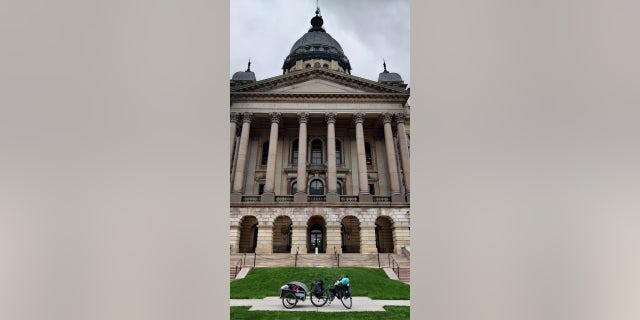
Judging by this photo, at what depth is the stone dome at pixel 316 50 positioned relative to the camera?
43.7 m

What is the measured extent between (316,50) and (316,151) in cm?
1759

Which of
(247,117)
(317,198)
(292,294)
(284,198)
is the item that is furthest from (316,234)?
(292,294)

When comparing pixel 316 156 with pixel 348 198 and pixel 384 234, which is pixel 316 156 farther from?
pixel 384 234

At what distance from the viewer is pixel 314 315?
841 centimetres

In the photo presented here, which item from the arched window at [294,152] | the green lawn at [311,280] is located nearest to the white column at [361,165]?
the arched window at [294,152]

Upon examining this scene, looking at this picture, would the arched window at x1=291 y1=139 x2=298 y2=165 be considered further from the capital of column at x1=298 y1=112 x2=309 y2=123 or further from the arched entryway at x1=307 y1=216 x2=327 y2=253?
the arched entryway at x1=307 y1=216 x2=327 y2=253

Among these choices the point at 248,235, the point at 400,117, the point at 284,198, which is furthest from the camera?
the point at 400,117
